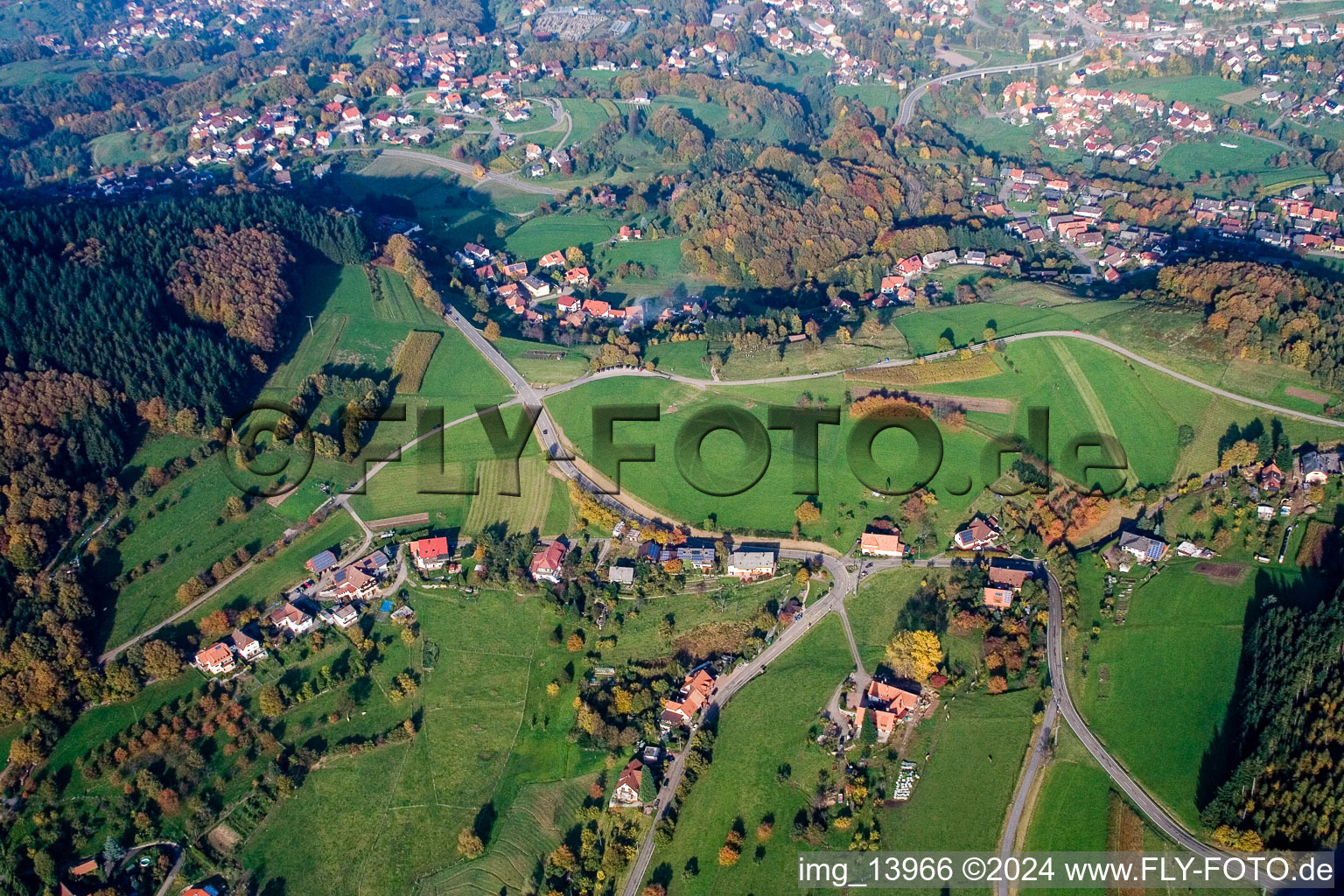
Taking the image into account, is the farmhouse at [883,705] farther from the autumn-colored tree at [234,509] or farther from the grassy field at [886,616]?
the autumn-colored tree at [234,509]

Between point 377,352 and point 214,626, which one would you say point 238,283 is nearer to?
point 377,352

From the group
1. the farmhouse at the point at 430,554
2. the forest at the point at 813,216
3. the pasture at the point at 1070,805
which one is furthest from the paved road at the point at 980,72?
the pasture at the point at 1070,805

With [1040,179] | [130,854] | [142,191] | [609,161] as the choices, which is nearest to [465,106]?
[609,161]

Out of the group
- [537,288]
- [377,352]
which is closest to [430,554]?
[377,352]

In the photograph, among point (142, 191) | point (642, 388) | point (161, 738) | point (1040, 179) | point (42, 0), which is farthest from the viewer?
point (42, 0)

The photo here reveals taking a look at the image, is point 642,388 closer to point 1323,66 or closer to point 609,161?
point 609,161

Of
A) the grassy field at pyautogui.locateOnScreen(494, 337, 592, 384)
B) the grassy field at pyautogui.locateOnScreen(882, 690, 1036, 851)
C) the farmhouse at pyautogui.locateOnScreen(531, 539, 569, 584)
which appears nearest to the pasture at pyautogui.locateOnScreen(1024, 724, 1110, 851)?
the grassy field at pyautogui.locateOnScreen(882, 690, 1036, 851)
